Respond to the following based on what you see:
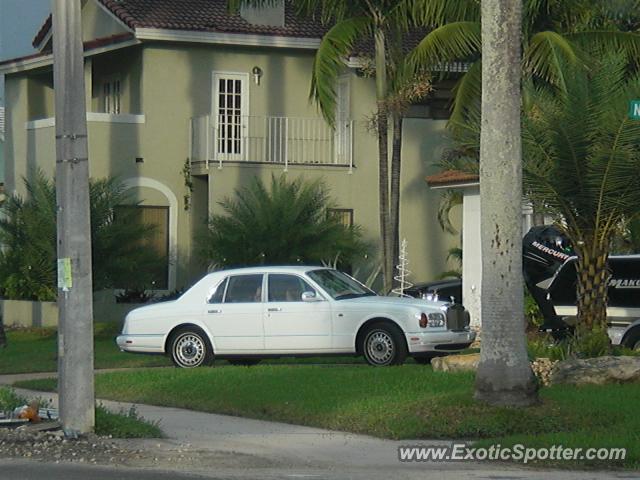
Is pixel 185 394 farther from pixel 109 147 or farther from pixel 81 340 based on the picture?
pixel 109 147

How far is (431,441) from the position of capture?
1275cm

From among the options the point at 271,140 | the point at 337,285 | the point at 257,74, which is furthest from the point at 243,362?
the point at 257,74

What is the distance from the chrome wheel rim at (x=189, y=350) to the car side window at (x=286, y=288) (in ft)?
4.29

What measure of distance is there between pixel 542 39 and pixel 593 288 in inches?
259

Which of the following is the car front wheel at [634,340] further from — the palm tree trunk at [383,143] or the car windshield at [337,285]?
the palm tree trunk at [383,143]

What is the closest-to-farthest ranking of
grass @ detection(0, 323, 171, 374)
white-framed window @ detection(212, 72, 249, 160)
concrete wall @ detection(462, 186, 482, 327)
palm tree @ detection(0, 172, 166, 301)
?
grass @ detection(0, 323, 171, 374), concrete wall @ detection(462, 186, 482, 327), palm tree @ detection(0, 172, 166, 301), white-framed window @ detection(212, 72, 249, 160)

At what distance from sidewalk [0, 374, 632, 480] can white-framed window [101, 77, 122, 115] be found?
17.9 metres

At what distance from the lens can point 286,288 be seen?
63.4 feet

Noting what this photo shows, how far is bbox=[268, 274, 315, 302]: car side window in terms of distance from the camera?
19.2 m

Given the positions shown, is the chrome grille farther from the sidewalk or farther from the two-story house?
the two-story house

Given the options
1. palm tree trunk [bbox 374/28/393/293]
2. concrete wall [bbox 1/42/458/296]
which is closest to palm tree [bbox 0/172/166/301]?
concrete wall [bbox 1/42/458/296]

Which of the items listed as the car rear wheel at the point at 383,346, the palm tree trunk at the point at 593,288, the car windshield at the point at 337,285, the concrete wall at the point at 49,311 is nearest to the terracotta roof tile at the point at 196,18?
the concrete wall at the point at 49,311

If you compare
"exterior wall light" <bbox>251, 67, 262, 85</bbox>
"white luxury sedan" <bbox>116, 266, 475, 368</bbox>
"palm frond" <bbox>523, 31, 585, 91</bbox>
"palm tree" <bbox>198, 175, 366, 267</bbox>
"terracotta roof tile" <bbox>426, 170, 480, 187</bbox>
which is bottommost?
"white luxury sedan" <bbox>116, 266, 475, 368</bbox>

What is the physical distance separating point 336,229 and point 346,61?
4.75 metres
